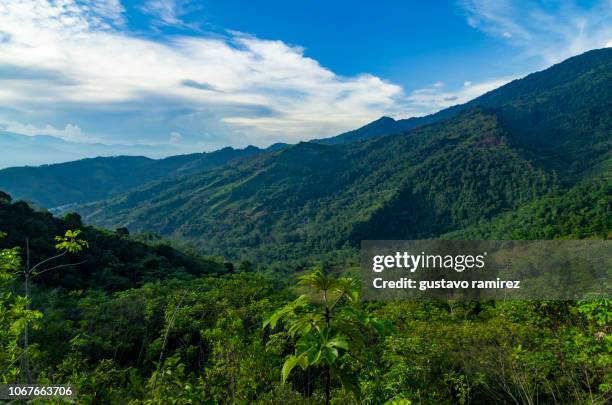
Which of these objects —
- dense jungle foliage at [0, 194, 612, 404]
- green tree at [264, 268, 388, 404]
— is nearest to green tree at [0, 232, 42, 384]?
dense jungle foliage at [0, 194, 612, 404]

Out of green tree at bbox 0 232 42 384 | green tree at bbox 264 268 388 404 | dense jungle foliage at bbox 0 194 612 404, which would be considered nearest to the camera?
green tree at bbox 264 268 388 404

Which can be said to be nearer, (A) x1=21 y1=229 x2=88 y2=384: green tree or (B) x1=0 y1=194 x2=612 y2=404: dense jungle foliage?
(B) x1=0 y1=194 x2=612 y2=404: dense jungle foliage

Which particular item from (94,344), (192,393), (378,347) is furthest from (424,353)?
(94,344)

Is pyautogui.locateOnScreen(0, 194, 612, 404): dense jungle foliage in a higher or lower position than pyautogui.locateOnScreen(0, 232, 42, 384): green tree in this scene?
lower

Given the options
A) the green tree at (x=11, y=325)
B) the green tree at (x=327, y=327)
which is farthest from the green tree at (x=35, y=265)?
the green tree at (x=327, y=327)

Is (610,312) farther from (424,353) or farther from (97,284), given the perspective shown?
(97,284)

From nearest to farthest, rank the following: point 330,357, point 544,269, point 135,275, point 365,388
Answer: point 330,357 < point 365,388 < point 135,275 < point 544,269

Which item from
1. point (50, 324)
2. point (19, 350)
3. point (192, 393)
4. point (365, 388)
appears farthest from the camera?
point (50, 324)

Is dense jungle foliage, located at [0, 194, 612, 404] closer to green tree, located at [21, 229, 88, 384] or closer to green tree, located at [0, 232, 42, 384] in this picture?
green tree, located at [0, 232, 42, 384]
